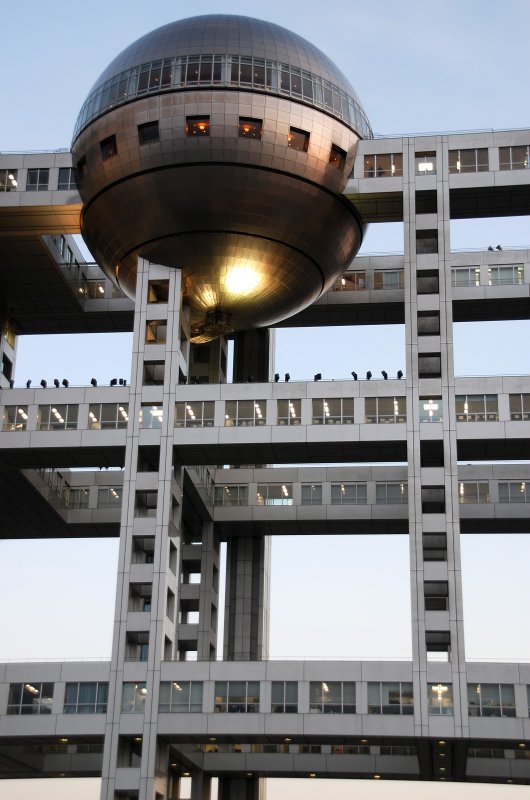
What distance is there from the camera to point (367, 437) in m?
73.2

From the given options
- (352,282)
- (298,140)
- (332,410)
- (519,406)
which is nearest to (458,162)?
(298,140)

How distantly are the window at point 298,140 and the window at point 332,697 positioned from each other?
3214 cm

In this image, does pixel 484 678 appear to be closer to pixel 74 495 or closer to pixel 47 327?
pixel 74 495

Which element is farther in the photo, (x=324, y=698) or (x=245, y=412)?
(x=245, y=412)

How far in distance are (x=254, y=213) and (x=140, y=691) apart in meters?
29.4

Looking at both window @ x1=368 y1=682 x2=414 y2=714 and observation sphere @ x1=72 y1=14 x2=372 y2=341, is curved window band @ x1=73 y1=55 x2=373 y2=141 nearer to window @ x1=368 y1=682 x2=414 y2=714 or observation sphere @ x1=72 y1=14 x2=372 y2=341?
observation sphere @ x1=72 y1=14 x2=372 y2=341

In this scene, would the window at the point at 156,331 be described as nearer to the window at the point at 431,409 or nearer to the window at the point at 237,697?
the window at the point at 431,409

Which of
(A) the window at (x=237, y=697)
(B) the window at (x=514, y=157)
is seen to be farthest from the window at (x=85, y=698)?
(B) the window at (x=514, y=157)

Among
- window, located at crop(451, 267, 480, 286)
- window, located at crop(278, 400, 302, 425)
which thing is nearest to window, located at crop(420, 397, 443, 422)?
window, located at crop(278, 400, 302, 425)

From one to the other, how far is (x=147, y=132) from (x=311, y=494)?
29.5 meters

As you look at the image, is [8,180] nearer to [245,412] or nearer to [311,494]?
[245,412]

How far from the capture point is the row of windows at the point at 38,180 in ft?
261

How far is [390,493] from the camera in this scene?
8775 cm

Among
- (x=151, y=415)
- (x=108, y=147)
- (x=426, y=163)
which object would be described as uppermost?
(x=426, y=163)
